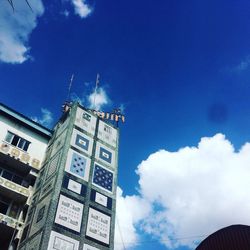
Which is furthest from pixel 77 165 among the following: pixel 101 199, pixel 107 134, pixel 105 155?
pixel 107 134

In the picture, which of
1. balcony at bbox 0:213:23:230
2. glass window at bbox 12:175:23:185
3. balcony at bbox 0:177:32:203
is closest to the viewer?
balcony at bbox 0:213:23:230

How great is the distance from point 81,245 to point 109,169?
10276mm

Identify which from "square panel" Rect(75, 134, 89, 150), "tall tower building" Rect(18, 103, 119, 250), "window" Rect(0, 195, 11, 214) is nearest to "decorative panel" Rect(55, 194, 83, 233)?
"tall tower building" Rect(18, 103, 119, 250)

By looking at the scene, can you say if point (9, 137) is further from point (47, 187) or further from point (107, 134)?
point (107, 134)

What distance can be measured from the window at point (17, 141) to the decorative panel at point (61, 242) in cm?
1261

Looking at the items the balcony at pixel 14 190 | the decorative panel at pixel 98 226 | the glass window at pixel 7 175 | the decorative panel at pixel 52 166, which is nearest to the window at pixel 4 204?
the balcony at pixel 14 190

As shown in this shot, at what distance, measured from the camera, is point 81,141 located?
114ft

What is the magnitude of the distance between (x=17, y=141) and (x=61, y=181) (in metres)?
8.85

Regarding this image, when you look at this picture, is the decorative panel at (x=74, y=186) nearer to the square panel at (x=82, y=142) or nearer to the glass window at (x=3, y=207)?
the square panel at (x=82, y=142)

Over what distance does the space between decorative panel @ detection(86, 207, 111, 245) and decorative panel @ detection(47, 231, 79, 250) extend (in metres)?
1.91

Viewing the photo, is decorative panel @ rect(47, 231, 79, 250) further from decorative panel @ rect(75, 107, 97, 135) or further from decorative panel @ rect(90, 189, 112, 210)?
decorative panel @ rect(75, 107, 97, 135)

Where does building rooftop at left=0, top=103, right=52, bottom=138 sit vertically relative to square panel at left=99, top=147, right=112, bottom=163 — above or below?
above

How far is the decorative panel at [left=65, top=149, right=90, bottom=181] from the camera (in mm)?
31375

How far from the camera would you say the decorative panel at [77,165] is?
1235 inches
